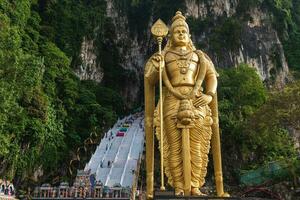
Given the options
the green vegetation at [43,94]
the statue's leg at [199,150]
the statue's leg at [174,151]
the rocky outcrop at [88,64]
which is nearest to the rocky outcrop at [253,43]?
the rocky outcrop at [88,64]

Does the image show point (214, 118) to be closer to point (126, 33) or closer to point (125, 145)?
point (125, 145)

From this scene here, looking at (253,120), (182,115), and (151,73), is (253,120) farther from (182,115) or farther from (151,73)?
(182,115)

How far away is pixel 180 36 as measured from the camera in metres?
5.93

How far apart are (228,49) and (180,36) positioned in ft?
79.4

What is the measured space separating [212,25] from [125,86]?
833cm

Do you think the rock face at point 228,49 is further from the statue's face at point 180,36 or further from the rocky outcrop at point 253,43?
the statue's face at point 180,36

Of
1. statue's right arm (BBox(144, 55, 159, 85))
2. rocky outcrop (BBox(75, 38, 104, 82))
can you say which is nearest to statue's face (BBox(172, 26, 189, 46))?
statue's right arm (BBox(144, 55, 159, 85))

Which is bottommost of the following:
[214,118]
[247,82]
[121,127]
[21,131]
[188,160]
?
[188,160]

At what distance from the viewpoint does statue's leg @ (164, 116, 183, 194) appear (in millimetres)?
5458

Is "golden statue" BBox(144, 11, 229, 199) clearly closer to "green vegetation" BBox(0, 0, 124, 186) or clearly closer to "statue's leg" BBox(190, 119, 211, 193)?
"statue's leg" BBox(190, 119, 211, 193)

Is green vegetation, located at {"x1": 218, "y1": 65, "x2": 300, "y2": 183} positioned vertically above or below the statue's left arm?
above

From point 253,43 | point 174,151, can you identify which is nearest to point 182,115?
point 174,151

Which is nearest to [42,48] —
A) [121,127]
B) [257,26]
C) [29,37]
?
[29,37]

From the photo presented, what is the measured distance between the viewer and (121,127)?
24578 millimetres
